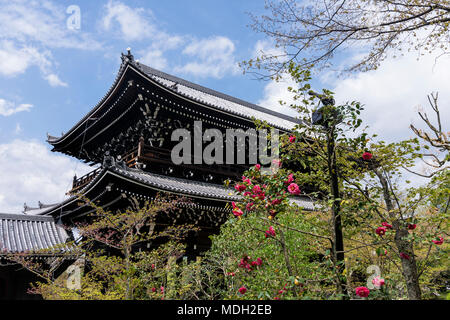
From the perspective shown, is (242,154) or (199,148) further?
(242,154)

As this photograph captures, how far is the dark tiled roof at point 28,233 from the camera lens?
10508mm

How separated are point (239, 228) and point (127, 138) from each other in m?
6.59

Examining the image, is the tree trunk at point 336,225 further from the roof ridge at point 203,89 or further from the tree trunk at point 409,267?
the roof ridge at point 203,89

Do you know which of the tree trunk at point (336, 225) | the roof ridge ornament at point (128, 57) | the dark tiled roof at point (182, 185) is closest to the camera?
the tree trunk at point (336, 225)

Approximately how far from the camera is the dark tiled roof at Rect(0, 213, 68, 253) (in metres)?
10.5

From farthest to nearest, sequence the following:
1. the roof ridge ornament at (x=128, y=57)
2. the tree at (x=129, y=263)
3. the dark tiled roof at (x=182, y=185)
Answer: the roof ridge ornament at (x=128, y=57)
the dark tiled roof at (x=182, y=185)
the tree at (x=129, y=263)

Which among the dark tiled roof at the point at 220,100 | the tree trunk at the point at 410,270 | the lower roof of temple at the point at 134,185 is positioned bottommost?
the tree trunk at the point at 410,270

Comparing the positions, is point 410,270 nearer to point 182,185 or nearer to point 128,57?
point 182,185

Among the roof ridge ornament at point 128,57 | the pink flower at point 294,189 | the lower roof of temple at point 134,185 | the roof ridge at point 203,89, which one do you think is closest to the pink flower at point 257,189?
A: the pink flower at point 294,189

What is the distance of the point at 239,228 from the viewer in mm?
6559

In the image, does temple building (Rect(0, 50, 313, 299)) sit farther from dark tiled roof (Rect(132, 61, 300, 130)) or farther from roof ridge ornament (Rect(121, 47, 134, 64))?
dark tiled roof (Rect(132, 61, 300, 130))
